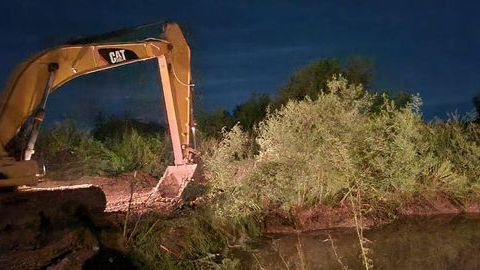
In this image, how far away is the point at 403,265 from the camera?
37.4 feet

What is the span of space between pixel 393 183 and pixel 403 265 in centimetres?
362

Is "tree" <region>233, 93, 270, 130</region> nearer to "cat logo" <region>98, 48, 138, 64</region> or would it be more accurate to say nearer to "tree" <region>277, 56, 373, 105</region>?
"tree" <region>277, 56, 373, 105</region>

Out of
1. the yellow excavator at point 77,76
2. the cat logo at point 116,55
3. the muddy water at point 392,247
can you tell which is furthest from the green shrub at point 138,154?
the muddy water at point 392,247

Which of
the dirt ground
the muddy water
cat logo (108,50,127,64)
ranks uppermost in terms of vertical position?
cat logo (108,50,127,64)

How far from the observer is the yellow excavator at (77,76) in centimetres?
1206

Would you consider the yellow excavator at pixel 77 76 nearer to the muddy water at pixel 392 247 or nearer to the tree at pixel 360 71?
the muddy water at pixel 392 247

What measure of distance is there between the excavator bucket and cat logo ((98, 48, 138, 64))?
2.50m

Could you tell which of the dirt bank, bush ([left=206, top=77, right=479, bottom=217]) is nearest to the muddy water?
the dirt bank

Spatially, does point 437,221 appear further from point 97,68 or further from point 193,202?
point 97,68

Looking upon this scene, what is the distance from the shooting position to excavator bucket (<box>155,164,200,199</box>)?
1422 centimetres

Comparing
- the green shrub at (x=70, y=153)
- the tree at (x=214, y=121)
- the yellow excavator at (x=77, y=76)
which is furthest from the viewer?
the tree at (x=214, y=121)

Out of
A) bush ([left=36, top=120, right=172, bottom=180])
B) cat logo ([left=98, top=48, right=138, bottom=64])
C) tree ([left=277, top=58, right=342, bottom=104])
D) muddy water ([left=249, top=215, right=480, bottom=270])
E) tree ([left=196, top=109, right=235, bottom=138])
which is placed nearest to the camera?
muddy water ([left=249, top=215, right=480, bottom=270])

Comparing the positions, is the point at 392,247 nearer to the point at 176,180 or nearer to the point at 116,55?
the point at 176,180

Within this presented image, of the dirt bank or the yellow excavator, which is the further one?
the dirt bank
